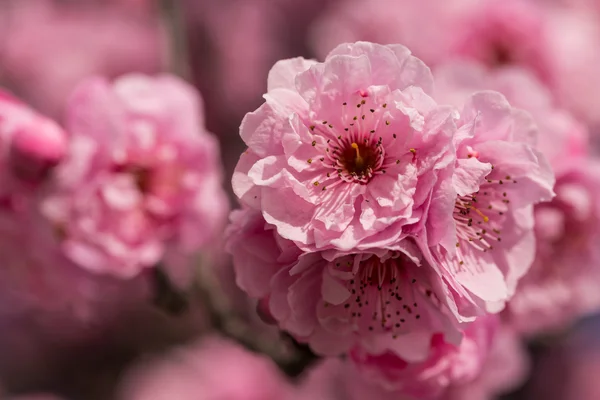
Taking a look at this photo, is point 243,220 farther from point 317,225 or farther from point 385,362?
point 385,362

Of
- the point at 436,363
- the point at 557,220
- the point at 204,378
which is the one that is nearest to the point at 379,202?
the point at 436,363

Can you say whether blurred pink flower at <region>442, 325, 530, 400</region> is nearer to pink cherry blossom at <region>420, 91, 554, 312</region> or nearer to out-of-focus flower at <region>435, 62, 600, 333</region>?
out-of-focus flower at <region>435, 62, 600, 333</region>

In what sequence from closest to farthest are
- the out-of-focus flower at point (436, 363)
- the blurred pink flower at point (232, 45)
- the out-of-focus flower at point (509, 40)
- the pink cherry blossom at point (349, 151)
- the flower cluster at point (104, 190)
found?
the pink cherry blossom at point (349, 151)
the out-of-focus flower at point (436, 363)
the flower cluster at point (104, 190)
the out-of-focus flower at point (509, 40)
the blurred pink flower at point (232, 45)

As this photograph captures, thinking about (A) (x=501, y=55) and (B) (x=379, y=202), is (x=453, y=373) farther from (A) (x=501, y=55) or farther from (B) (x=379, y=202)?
(A) (x=501, y=55)

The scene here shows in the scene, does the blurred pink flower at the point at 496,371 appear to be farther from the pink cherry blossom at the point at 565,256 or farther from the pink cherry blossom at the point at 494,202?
the pink cherry blossom at the point at 494,202

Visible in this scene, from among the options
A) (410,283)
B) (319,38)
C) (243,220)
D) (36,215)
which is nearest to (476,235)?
(410,283)

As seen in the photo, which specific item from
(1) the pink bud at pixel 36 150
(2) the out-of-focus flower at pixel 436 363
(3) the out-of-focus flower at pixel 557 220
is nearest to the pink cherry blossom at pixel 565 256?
(3) the out-of-focus flower at pixel 557 220
